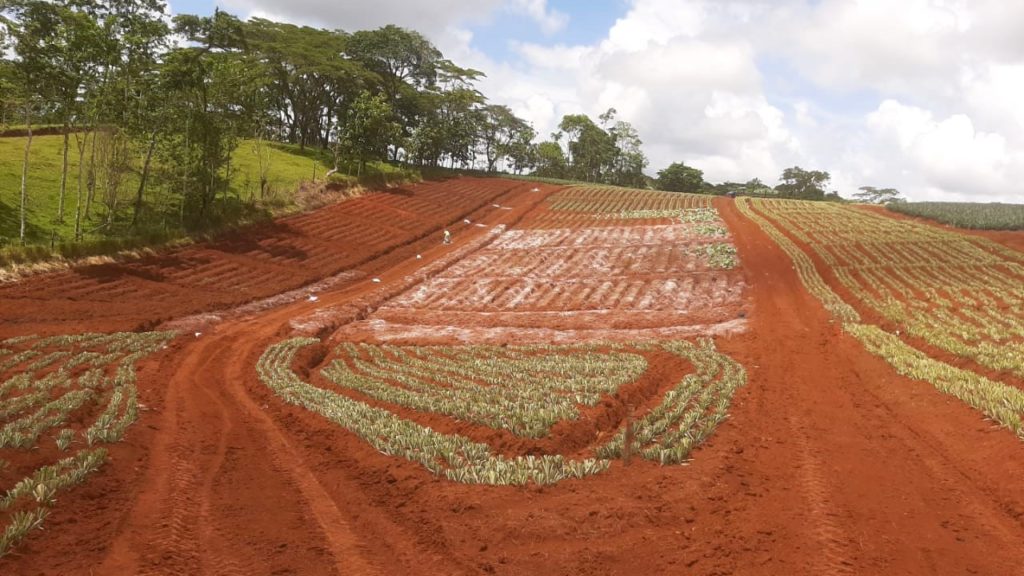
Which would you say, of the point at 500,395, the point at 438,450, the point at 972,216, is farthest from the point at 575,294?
the point at 972,216

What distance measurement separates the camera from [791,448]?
38.0 feet

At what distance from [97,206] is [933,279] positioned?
5244cm

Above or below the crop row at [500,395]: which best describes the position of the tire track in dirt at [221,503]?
below

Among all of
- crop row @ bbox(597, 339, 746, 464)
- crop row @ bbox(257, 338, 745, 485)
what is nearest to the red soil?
crop row @ bbox(257, 338, 745, 485)

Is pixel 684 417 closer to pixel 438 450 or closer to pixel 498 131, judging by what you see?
pixel 438 450

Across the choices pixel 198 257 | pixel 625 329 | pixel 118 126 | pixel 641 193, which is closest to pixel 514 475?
pixel 625 329

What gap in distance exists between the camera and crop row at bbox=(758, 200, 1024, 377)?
19.7 meters

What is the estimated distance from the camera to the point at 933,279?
3200cm

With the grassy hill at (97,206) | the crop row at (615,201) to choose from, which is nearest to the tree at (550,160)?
the crop row at (615,201)

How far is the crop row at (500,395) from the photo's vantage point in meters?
10.7

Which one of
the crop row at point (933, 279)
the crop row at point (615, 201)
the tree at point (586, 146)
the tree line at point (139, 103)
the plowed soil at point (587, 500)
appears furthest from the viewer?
the tree at point (586, 146)

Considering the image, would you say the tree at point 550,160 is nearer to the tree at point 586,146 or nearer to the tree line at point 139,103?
the tree at point 586,146

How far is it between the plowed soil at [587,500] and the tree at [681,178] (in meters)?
107

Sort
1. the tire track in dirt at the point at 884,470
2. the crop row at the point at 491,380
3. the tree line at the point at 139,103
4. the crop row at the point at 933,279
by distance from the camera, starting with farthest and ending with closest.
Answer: the tree line at the point at 139,103 < the crop row at the point at 933,279 < the crop row at the point at 491,380 < the tire track in dirt at the point at 884,470
